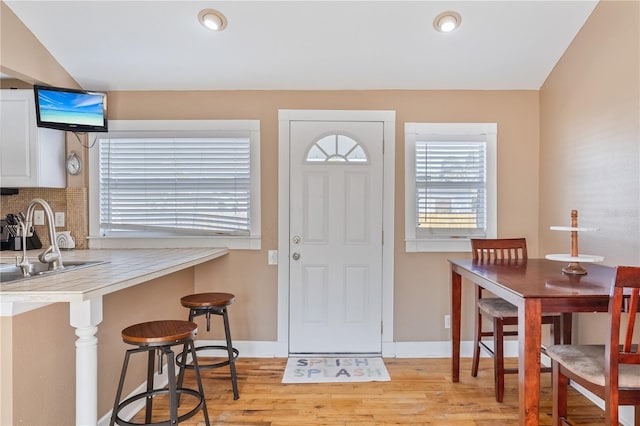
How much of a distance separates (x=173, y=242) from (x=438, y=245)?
2263mm

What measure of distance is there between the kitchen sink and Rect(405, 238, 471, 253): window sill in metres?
2.34

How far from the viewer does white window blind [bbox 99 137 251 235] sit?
337 cm

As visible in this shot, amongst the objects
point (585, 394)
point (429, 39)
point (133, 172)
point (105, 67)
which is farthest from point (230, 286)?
point (585, 394)

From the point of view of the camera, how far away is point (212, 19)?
270cm

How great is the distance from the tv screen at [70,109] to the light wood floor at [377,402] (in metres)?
2.05

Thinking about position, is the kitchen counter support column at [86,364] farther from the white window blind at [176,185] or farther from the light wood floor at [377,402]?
the white window blind at [176,185]

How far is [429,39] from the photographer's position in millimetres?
2898

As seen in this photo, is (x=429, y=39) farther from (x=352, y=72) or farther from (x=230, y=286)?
(x=230, y=286)

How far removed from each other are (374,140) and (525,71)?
1316 mm

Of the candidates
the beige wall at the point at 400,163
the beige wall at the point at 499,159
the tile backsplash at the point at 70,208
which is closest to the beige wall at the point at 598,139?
the beige wall at the point at 499,159

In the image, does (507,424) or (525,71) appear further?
(525,71)

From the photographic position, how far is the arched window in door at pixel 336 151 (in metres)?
3.40

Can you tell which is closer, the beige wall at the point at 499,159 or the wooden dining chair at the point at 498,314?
the beige wall at the point at 499,159

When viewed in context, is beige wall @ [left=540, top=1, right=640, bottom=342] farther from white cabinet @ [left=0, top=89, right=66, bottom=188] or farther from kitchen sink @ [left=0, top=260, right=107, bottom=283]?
white cabinet @ [left=0, top=89, right=66, bottom=188]
